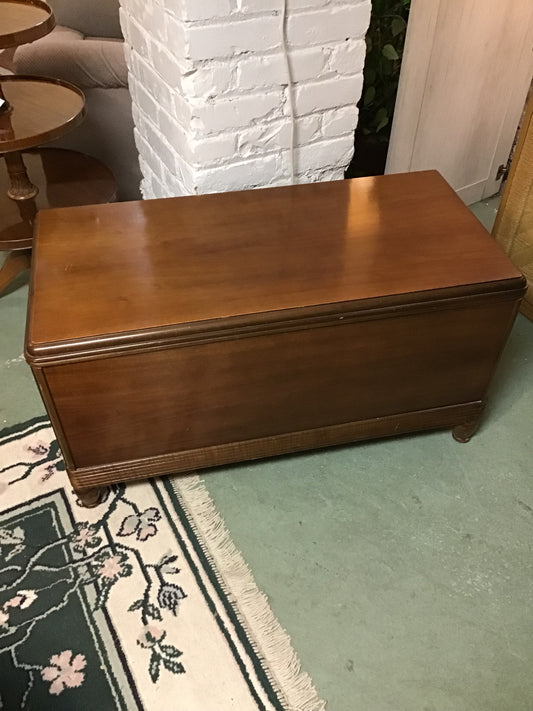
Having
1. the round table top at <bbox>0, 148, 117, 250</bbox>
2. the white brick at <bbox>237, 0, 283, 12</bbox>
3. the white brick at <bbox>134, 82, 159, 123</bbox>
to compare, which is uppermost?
the white brick at <bbox>237, 0, 283, 12</bbox>

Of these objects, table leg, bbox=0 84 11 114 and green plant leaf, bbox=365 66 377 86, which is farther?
green plant leaf, bbox=365 66 377 86

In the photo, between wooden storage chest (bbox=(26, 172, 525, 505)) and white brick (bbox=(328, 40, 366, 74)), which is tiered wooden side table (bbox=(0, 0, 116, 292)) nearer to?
wooden storage chest (bbox=(26, 172, 525, 505))

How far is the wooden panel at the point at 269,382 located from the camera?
41.5 inches

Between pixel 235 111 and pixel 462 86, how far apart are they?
34.5 inches

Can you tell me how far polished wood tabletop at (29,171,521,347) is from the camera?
104 cm

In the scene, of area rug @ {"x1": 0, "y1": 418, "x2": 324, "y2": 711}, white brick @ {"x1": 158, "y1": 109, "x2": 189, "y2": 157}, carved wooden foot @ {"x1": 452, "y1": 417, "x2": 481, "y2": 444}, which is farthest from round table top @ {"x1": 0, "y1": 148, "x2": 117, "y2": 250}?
carved wooden foot @ {"x1": 452, "y1": 417, "x2": 481, "y2": 444}

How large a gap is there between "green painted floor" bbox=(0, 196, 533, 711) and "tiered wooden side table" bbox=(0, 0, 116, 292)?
0.45 metres

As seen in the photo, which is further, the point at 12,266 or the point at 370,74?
the point at 370,74

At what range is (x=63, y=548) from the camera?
3.99 ft

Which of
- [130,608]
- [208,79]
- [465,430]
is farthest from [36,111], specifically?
[465,430]

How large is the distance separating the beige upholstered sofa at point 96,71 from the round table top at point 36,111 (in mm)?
105

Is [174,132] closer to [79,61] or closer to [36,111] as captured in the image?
[36,111]

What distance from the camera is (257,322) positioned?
3.37 ft

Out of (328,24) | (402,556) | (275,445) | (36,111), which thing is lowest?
(402,556)
